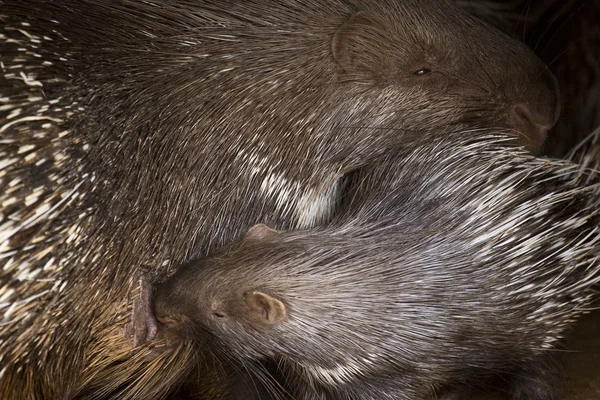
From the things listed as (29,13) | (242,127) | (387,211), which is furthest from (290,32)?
(29,13)

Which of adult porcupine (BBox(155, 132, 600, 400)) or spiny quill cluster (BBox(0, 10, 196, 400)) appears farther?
adult porcupine (BBox(155, 132, 600, 400))

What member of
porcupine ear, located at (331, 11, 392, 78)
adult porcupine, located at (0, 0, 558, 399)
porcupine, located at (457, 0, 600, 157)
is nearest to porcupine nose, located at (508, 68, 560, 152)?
adult porcupine, located at (0, 0, 558, 399)

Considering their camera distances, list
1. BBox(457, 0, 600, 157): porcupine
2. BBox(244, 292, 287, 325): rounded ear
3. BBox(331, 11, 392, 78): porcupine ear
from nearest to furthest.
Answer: BBox(244, 292, 287, 325): rounded ear
BBox(331, 11, 392, 78): porcupine ear
BBox(457, 0, 600, 157): porcupine

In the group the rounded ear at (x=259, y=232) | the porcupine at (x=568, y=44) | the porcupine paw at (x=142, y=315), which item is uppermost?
the porcupine at (x=568, y=44)

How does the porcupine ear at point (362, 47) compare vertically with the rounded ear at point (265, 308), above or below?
above

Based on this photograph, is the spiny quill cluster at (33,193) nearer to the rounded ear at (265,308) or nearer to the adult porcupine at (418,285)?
the adult porcupine at (418,285)

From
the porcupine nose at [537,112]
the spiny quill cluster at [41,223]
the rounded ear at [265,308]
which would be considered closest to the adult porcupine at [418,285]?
the rounded ear at [265,308]

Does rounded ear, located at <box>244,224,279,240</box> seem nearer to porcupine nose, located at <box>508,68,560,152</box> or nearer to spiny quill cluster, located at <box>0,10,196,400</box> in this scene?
spiny quill cluster, located at <box>0,10,196,400</box>
